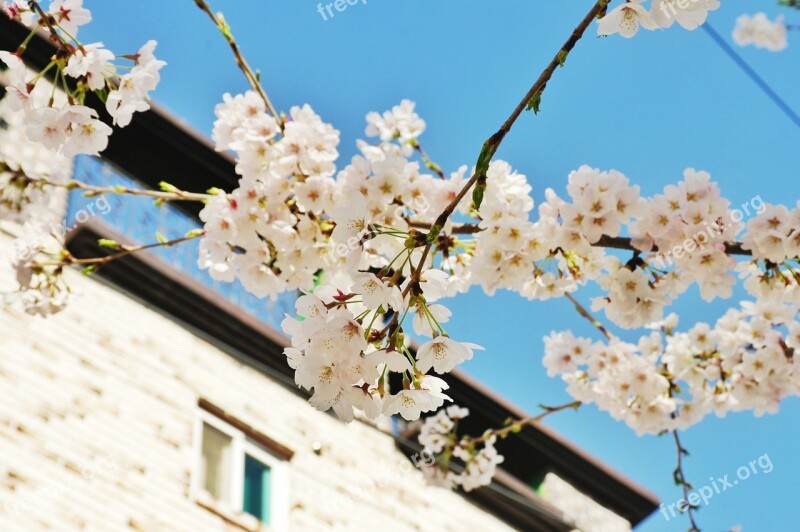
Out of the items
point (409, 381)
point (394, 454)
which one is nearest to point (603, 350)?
point (409, 381)

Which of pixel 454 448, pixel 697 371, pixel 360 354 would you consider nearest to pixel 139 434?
pixel 454 448

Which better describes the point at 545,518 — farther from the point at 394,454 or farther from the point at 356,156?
the point at 356,156

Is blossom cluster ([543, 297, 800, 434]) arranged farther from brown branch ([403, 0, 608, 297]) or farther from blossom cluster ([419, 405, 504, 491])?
brown branch ([403, 0, 608, 297])

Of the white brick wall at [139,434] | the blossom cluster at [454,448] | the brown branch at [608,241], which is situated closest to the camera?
the brown branch at [608,241]

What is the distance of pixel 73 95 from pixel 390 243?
1420 mm

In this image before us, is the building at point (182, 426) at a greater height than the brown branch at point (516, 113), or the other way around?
the building at point (182, 426)

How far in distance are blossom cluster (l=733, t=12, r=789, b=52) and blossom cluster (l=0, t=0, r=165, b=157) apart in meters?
4.83

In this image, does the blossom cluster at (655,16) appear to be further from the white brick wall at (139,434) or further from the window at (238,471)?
the window at (238,471)

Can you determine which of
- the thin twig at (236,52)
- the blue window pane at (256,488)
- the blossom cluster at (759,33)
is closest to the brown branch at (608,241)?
the thin twig at (236,52)

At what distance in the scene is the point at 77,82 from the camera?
344 cm

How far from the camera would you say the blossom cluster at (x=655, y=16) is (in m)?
2.57

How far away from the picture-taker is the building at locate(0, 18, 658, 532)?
7391mm

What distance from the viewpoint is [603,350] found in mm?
5852

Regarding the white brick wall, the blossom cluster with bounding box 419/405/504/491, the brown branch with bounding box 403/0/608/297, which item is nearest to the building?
the white brick wall
